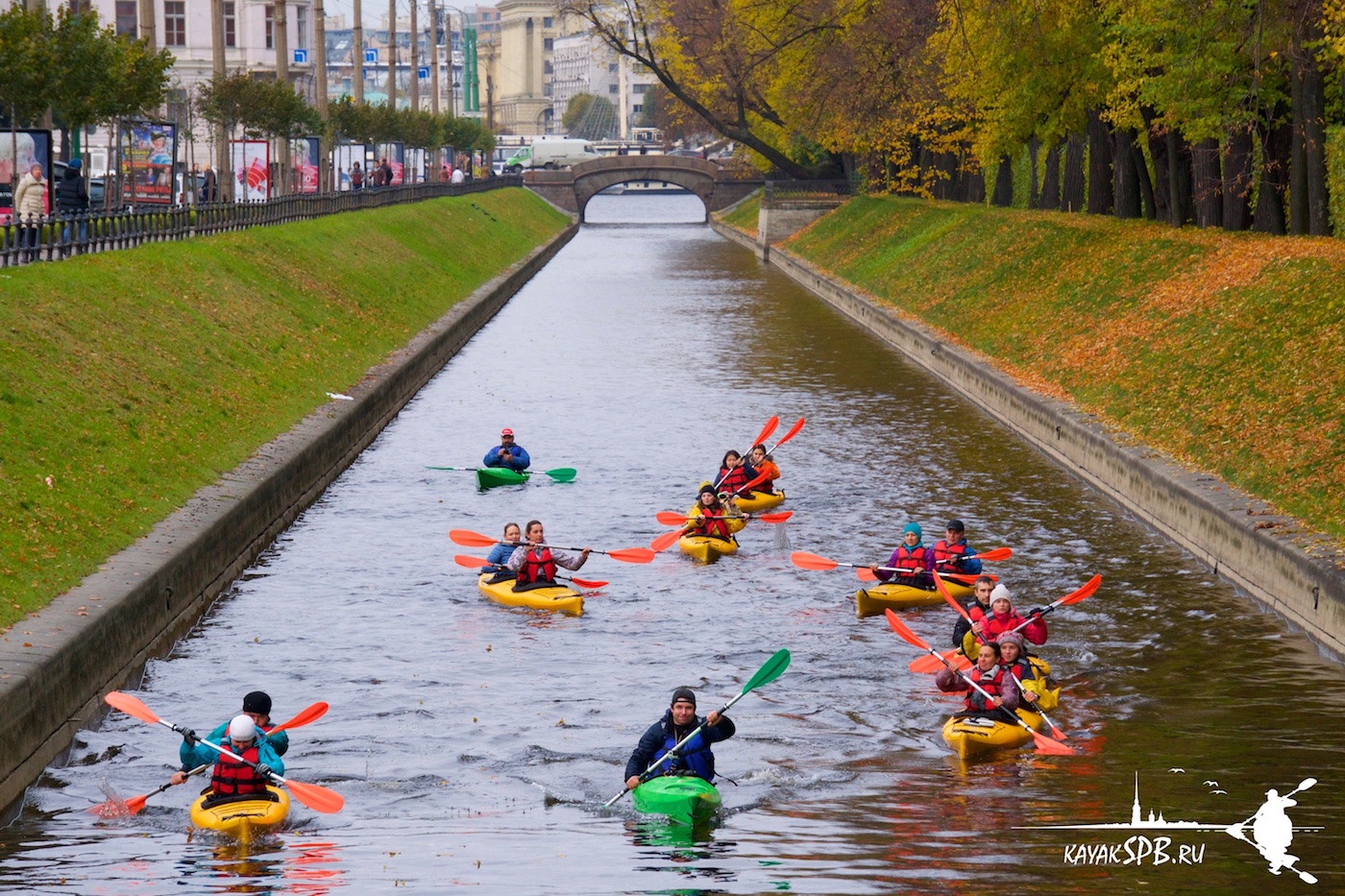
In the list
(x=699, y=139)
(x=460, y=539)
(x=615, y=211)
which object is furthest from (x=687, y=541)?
(x=615, y=211)

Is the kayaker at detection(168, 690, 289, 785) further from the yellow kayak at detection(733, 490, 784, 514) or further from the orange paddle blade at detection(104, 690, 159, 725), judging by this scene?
the yellow kayak at detection(733, 490, 784, 514)

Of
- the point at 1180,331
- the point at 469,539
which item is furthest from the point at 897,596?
the point at 1180,331

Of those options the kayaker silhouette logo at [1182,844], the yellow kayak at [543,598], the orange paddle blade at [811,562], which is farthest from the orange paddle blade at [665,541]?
the kayaker silhouette logo at [1182,844]

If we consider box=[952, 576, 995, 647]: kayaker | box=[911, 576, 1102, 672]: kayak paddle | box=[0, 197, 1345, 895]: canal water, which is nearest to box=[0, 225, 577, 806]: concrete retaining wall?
box=[0, 197, 1345, 895]: canal water

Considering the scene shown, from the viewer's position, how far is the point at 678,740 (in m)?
14.0

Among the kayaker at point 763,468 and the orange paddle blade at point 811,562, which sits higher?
the kayaker at point 763,468

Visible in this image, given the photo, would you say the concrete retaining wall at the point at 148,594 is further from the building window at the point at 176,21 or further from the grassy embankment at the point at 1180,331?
the building window at the point at 176,21

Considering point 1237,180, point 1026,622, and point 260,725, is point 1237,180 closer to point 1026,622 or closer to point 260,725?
point 1026,622

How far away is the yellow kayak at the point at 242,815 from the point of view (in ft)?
42.7

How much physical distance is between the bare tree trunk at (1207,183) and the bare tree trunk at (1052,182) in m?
15.0

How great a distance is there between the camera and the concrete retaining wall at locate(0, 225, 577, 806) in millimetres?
13766

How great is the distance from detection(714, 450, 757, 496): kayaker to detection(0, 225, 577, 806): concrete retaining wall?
5.75 meters

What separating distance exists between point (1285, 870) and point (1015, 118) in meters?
36.1

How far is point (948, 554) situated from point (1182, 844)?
831cm
